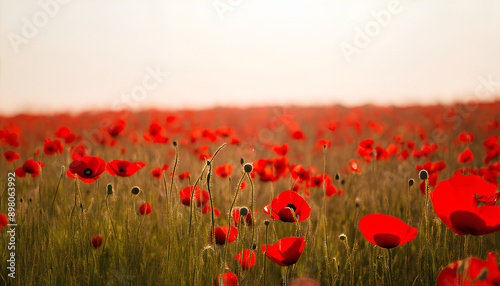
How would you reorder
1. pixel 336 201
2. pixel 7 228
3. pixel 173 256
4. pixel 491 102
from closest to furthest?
pixel 173 256 < pixel 7 228 < pixel 336 201 < pixel 491 102

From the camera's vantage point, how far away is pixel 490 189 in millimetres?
1192

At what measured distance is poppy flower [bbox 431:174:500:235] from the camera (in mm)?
996

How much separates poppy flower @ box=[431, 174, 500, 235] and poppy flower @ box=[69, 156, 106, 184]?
1.35 meters

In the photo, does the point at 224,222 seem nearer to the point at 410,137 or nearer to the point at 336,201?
the point at 336,201

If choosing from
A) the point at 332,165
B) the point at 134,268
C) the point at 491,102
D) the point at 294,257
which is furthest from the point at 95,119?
the point at 491,102

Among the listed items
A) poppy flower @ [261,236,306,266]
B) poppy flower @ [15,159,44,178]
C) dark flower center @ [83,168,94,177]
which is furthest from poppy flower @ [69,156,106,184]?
poppy flower @ [261,236,306,266]

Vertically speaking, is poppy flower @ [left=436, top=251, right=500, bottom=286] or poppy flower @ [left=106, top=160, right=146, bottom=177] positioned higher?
poppy flower @ [left=106, top=160, right=146, bottom=177]

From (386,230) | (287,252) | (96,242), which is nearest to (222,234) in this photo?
(287,252)

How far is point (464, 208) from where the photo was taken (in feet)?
3.34

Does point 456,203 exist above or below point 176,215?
above

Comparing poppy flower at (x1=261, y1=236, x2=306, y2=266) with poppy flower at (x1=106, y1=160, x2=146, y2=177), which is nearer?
poppy flower at (x1=261, y1=236, x2=306, y2=266)

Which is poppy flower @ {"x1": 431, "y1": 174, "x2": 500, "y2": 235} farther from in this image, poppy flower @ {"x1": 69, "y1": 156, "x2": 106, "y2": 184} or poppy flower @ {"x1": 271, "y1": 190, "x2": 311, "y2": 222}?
poppy flower @ {"x1": 69, "y1": 156, "x2": 106, "y2": 184}

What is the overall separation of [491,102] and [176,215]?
1118 centimetres

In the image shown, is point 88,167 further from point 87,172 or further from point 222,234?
point 222,234
